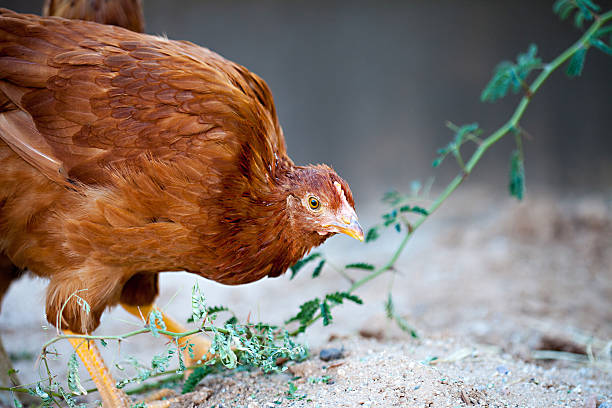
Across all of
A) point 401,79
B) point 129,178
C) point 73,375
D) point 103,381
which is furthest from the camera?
point 401,79

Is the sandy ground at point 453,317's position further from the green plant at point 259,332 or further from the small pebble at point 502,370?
the green plant at point 259,332

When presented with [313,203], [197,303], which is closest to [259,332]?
[197,303]

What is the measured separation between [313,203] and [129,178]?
75 centimetres

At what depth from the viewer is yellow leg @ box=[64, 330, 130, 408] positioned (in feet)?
7.19

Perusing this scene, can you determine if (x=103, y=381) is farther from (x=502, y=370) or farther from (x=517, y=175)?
(x=517, y=175)

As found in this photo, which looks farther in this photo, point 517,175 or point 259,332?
point 517,175

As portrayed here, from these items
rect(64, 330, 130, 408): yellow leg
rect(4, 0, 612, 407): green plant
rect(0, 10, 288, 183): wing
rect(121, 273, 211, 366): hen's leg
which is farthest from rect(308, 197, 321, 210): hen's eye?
rect(64, 330, 130, 408): yellow leg

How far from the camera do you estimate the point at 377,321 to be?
3188mm

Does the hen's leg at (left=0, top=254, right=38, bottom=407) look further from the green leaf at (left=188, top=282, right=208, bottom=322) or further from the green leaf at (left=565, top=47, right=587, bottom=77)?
the green leaf at (left=565, top=47, right=587, bottom=77)

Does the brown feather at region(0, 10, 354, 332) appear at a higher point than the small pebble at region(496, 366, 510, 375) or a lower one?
higher

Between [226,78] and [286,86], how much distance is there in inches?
169

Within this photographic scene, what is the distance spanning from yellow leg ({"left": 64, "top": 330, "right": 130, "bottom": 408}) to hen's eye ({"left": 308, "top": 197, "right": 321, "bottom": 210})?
1.09 m

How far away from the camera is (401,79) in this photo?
6.48 metres

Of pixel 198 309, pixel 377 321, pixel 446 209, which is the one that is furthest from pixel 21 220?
pixel 446 209
